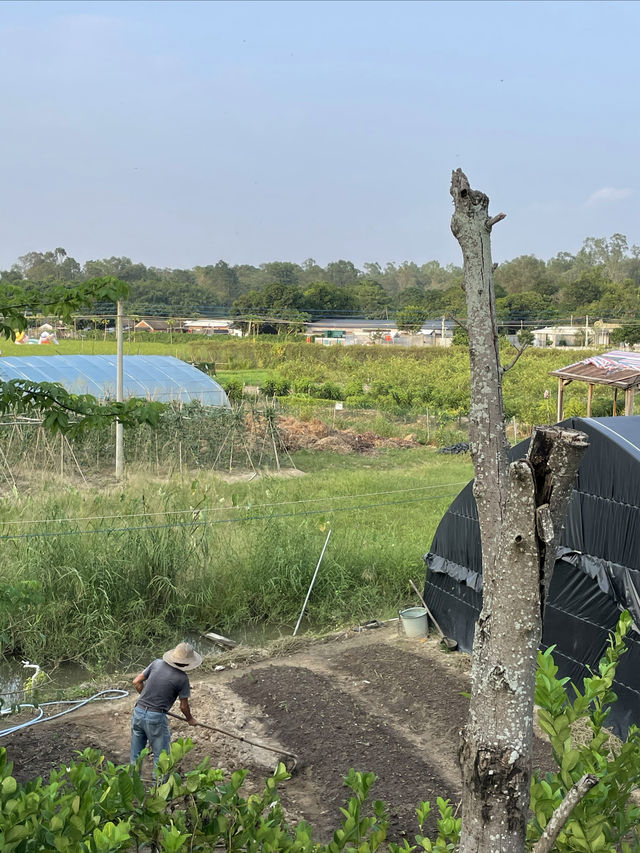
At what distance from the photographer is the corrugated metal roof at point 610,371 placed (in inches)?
540

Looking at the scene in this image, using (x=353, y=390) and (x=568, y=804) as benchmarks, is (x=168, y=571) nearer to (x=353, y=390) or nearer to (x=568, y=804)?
(x=568, y=804)

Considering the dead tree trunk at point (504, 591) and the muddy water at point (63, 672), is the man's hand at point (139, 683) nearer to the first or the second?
the muddy water at point (63, 672)

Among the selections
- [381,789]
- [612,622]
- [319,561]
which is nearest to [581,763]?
[381,789]

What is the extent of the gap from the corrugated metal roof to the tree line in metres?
5.66

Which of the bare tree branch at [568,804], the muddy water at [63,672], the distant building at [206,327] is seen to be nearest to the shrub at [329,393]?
the muddy water at [63,672]

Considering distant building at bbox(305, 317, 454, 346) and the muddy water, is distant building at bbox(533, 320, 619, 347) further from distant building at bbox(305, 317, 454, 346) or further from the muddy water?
the muddy water

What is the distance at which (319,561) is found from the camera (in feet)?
30.7

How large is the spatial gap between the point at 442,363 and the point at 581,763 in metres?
33.2

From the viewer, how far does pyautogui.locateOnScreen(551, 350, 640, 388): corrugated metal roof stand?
13719 mm

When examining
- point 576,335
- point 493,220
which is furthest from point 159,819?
point 576,335

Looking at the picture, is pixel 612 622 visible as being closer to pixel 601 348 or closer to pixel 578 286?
Answer: pixel 601 348

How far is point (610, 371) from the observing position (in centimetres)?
1440

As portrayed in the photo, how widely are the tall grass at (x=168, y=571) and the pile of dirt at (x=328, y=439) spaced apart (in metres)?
8.40

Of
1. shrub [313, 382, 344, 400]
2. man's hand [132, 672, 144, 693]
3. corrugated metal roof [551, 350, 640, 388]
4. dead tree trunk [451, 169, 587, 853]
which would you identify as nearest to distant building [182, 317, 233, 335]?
shrub [313, 382, 344, 400]
